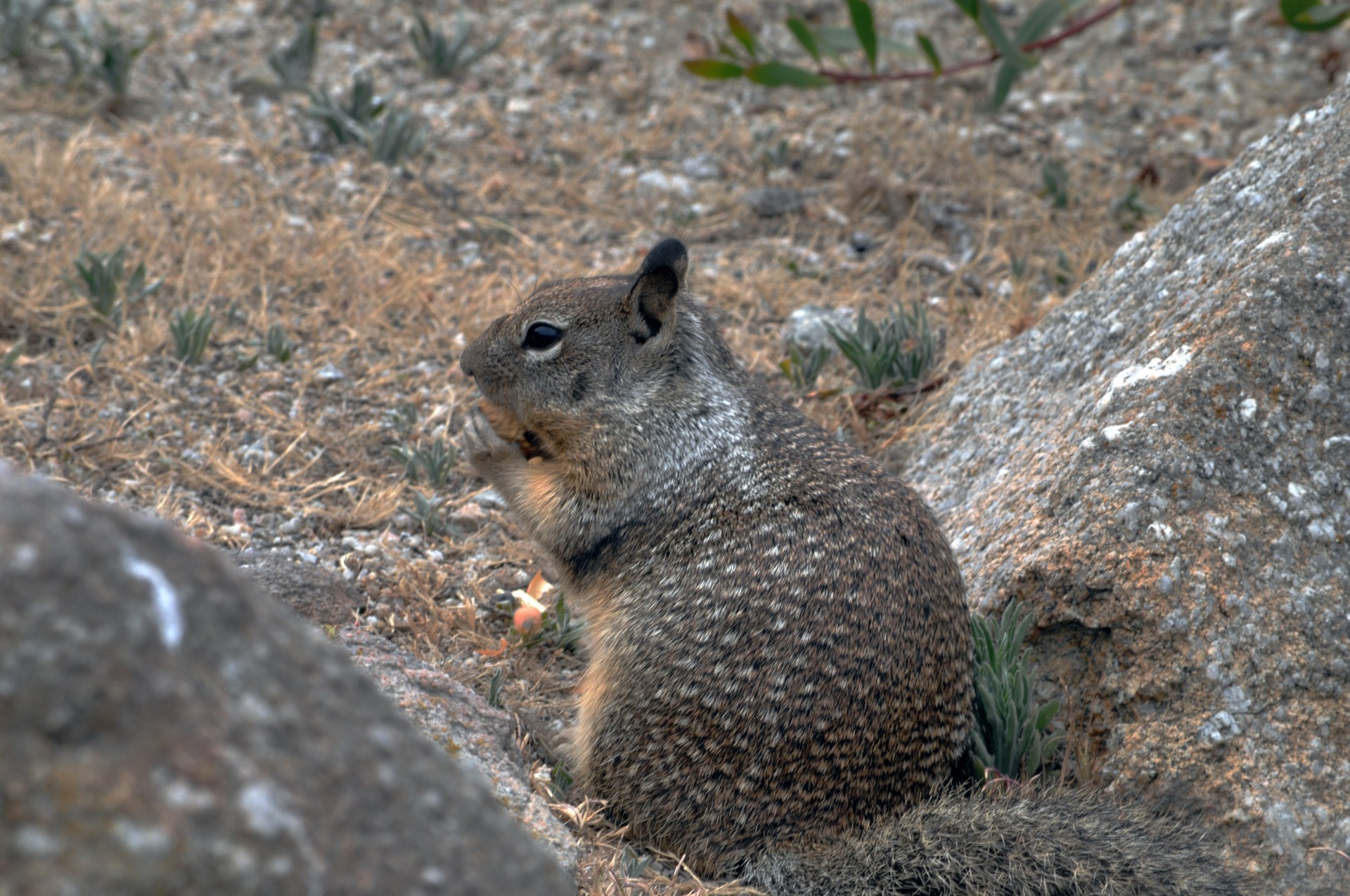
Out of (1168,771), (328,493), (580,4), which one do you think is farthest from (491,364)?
(580,4)

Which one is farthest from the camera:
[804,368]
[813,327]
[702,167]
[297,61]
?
[702,167]

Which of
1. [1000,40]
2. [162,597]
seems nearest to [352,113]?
[1000,40]

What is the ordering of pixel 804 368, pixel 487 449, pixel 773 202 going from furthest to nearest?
pixel 773 202, pixel 804 368, pixel 487 449

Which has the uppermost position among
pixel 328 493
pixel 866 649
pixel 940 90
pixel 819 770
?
pixel 940 90

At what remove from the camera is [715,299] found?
6.18 m

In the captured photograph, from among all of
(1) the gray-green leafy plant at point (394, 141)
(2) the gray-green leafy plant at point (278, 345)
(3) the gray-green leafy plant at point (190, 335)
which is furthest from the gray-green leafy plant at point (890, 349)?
(1) the gray-green leafy plant at point (394, 141)

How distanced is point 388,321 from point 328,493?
135 centimetres

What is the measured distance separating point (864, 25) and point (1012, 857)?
14.8 feet

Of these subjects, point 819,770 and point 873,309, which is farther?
point 873,309

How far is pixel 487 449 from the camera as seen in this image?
158 inches

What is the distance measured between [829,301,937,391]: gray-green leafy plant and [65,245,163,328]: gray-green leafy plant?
3.11m

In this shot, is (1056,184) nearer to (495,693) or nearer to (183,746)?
(495,693)

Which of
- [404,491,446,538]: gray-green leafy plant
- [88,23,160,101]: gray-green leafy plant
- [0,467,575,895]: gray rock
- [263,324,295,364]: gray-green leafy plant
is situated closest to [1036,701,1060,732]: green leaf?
[0,467,575,895]: gray rock

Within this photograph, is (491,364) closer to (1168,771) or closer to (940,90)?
(1168,771)
